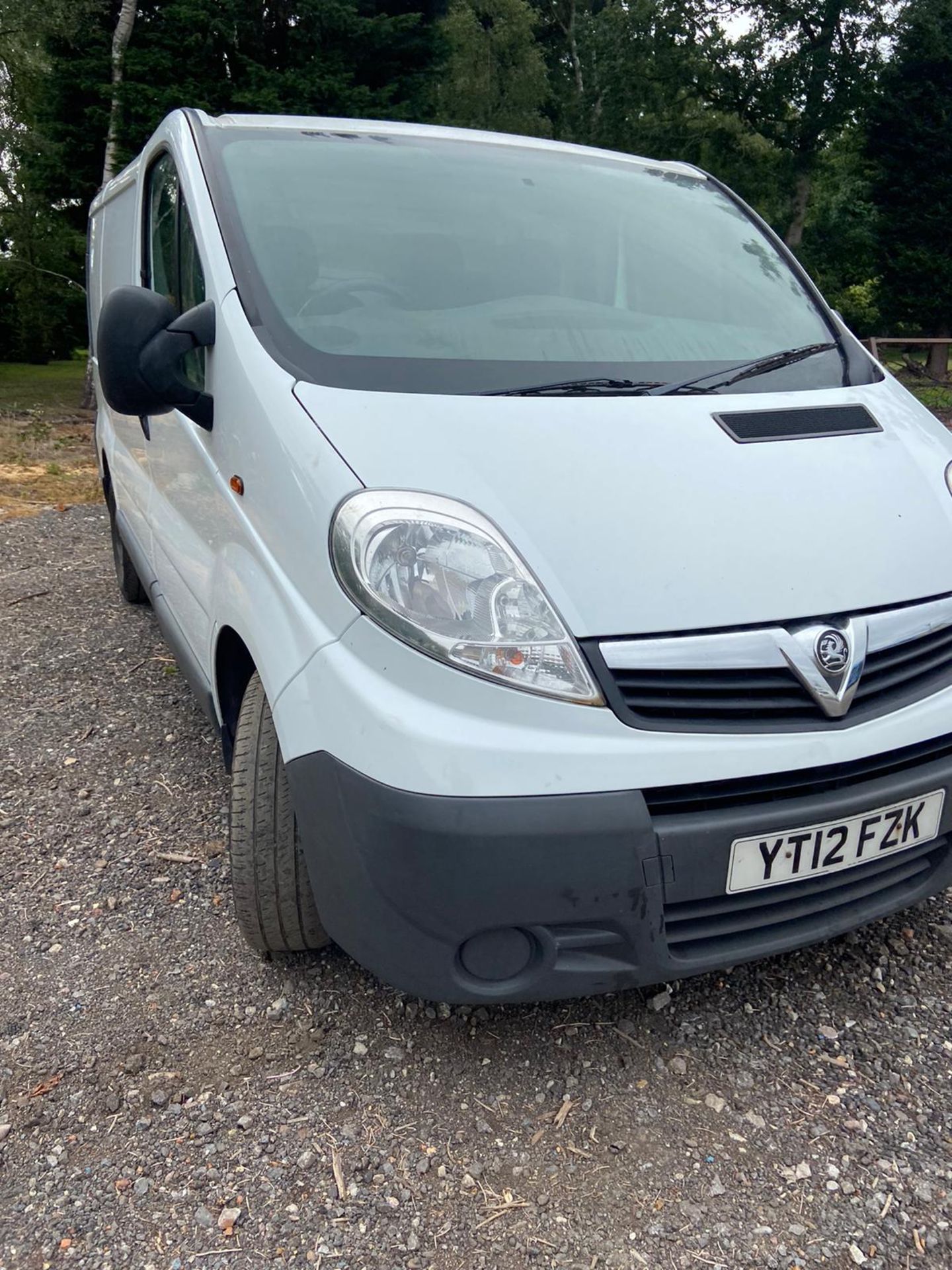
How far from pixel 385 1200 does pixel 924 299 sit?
900 inches

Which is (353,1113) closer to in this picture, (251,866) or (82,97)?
(251,866)

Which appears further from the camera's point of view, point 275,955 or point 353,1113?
point 275,955

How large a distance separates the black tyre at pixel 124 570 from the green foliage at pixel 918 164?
793 inches

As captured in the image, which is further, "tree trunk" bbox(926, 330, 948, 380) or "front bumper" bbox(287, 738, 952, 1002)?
"tree trunk" bbox(926, 330, 948, 380)

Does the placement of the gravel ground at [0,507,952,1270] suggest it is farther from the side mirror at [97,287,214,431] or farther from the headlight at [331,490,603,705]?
the side mirror at [97,287,214,431]

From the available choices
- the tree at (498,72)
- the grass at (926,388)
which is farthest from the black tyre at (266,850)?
the tree at (498,72)

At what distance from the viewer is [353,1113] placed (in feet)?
6.15

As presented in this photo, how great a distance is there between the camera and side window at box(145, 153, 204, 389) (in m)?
2.48

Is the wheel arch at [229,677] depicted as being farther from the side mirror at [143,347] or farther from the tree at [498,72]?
the tree at [498,72]

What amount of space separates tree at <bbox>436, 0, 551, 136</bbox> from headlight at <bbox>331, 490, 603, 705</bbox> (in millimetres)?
26094

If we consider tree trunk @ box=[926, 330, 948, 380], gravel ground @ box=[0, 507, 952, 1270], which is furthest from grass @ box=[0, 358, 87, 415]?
gravel ground @ box=[0, 507, 952, 1270]

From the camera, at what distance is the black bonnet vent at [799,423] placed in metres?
2.03

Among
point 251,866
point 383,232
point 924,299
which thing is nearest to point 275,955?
point 251,866

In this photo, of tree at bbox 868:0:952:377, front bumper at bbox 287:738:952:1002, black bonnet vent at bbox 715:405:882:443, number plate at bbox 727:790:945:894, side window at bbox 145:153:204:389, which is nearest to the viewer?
front bumper at bbox 287:738:952:1002
